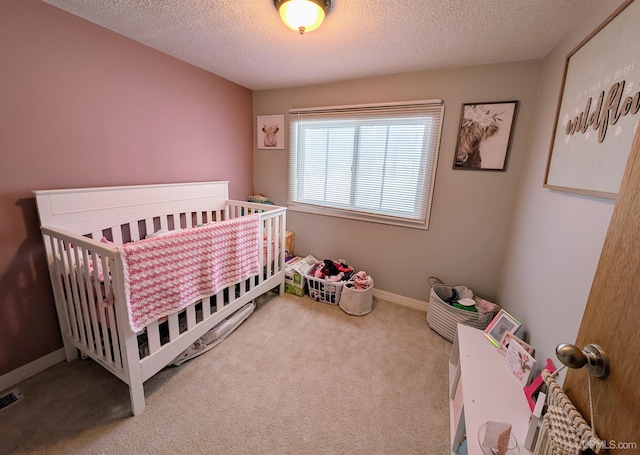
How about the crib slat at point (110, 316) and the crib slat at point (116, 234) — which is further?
the crib slat at point (116, 234)

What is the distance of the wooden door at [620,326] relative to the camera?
17.2 inches

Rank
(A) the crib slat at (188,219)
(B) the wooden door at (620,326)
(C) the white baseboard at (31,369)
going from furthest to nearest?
(A) the crib slat at (188,219) < (C) the white baseboard at (31,369) < (B) the wooden door at (620,326)

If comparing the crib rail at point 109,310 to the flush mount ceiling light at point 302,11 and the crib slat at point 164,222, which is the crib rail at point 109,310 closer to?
the crib slat at point 164,222

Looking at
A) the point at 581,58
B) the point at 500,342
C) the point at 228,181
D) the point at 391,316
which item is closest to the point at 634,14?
the point at 581,58

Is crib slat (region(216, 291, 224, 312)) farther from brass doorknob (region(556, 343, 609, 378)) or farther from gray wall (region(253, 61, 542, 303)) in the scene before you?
brass doorknob (region(556, 343, 609, 378))

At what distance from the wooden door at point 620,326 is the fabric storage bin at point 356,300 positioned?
1.70m

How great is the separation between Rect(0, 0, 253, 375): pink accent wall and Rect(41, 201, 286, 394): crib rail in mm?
133

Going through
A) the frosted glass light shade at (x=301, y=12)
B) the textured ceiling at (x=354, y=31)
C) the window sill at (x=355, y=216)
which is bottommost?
the window sill at (x=355, y=216)

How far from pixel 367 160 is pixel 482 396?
6.54ft

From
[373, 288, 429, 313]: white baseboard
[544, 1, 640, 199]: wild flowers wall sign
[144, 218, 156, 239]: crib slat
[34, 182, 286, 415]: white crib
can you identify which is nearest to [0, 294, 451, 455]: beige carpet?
[34, 182, 286, 415]: white crib

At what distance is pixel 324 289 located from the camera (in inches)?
95.7

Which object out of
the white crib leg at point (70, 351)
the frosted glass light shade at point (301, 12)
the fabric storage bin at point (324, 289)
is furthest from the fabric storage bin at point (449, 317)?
the white crib leg at point (70, 351)

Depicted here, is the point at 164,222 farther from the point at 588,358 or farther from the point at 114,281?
the point at 588,358

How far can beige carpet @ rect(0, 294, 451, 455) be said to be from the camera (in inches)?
46.9
